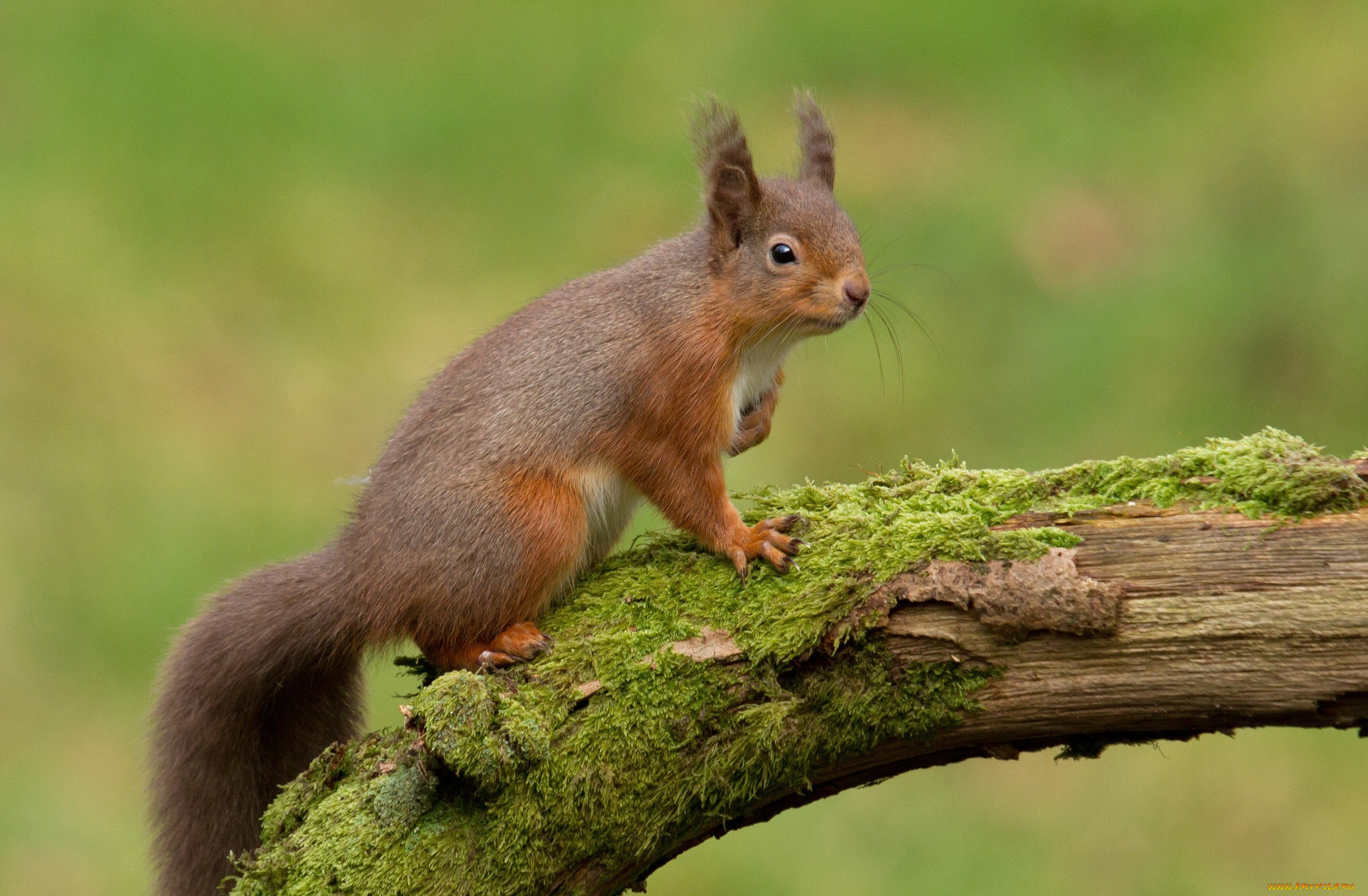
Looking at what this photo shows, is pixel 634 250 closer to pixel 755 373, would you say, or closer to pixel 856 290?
pixel 755 373

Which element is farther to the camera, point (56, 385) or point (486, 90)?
point (486, 90)

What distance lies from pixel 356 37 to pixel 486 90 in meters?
0.83

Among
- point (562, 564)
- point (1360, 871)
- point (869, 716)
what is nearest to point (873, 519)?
point (869, 716)

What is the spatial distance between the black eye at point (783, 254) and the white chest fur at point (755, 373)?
202 millimetres

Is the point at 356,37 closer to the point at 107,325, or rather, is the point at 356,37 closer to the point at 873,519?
the point at 107,325

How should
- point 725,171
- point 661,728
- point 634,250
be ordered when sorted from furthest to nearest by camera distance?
point 634,250 < point 725,171 < point 661,728

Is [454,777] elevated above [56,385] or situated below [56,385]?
below

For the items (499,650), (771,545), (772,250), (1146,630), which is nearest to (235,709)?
(499,650)

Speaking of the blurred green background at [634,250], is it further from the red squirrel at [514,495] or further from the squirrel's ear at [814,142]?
the squirrel's ear at [814,142]

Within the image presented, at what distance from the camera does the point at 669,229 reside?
671cm

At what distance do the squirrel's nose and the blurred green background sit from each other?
230 cm

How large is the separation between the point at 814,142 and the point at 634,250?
1.36 meters

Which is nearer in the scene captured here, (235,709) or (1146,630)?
(1146,630)

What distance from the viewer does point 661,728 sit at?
2768 mm
